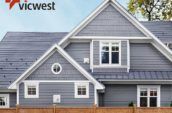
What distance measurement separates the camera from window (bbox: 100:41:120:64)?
28031 mm

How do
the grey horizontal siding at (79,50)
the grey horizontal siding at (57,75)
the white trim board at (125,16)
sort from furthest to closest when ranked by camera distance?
the grey horizontal siding at (79,50) → the white trim board at (125,16) → the grey horizontal siding at (57,75)

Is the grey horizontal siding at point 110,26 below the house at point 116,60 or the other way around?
the other way around

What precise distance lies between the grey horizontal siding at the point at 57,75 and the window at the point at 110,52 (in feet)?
10.3

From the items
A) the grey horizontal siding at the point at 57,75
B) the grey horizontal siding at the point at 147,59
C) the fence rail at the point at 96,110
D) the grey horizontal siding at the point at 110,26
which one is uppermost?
the grey horizontal siding at the point at 110,26

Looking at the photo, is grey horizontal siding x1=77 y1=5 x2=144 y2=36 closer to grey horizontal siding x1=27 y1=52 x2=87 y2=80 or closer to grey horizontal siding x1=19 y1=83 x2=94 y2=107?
grey horizontal siding x1=27 y1=52 x2=87 y2=80

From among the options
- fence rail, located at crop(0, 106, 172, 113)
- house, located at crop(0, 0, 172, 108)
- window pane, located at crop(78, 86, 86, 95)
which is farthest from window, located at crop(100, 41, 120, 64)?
fence rail, located at crop(0, 106, 172, 113)

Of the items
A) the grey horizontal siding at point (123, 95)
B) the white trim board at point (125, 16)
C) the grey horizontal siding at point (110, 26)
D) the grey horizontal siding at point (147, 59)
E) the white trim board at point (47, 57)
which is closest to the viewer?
the white trim board at point (47, 57)

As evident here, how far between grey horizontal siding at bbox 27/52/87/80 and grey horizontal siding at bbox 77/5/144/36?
322cm

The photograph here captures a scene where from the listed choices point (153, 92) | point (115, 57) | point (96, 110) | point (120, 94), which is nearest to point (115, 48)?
point (115, 57)

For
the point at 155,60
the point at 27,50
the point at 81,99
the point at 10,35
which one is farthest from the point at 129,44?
the point at 10,35

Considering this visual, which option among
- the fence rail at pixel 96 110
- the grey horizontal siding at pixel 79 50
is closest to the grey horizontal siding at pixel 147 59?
the grey horizontal siding at pixel 79 50

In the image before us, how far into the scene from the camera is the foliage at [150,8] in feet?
140

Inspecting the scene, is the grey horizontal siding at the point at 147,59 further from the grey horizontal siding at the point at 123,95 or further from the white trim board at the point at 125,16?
the grey horizontal siding at the point at 123,95

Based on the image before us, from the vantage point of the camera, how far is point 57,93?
25.6 m
